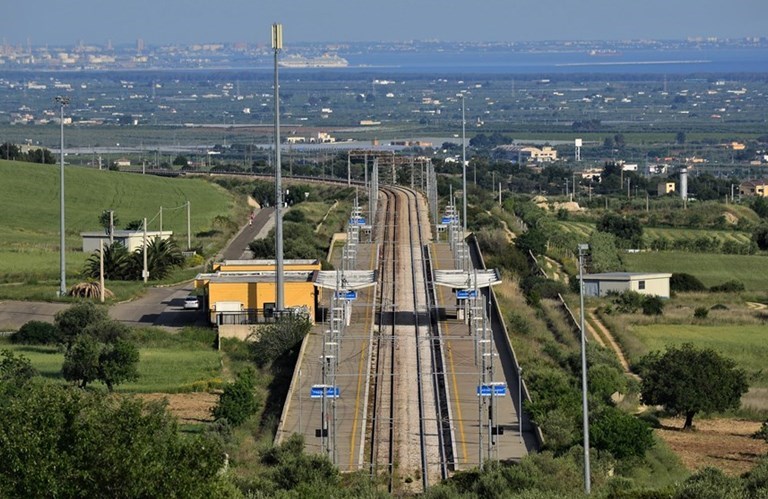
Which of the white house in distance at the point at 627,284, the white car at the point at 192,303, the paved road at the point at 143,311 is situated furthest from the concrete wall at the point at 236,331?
the white house in distance at the point at 627,284

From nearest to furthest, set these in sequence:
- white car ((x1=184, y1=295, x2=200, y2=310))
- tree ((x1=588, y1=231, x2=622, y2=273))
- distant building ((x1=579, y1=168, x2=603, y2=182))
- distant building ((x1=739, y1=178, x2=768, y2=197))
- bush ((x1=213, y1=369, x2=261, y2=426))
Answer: bush ((x1=213, y1=369, x2=261, y2=426))
white car ((x1=184, y1=295, x2=200, y2=310))
tree ((x1=588, y1=231, x2=622, y2=273))
distant building ((x1=739, y1=178, x2=768, y2=197))
distant building ((x1=579, y1=168, x2=603, y2=182))

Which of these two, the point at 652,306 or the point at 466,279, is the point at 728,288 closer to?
the point at 652,306

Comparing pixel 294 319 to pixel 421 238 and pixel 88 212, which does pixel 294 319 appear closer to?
pixel 421 238

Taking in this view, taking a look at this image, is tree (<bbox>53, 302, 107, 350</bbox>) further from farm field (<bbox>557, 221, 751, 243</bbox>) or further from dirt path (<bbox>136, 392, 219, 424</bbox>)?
farm field (<bbox>557, 221, 751, 243</bbox>)

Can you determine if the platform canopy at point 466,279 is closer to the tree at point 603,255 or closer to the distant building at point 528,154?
the tree at point 603,255

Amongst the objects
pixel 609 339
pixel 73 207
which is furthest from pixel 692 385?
pixel 73 207

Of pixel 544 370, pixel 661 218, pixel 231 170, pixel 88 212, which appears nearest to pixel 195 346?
pixel 544 370

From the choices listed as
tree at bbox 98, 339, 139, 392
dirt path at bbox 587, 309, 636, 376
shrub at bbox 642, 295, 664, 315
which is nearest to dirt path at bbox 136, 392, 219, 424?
tree at bbox 98, 339, 139, 392
